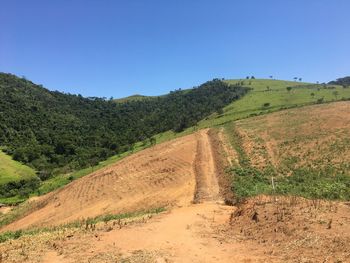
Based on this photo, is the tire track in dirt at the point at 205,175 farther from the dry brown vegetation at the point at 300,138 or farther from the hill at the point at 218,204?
the dry brown vegetation at the point at 300,138

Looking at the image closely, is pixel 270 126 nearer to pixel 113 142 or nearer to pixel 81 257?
pixel 81 257

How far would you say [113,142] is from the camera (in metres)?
106

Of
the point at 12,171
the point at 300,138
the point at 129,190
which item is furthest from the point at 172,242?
the point at 12,171

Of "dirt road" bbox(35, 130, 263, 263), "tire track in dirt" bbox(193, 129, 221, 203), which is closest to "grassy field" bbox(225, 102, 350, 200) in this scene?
"tire track in dirt" bbox(193, 129, 221, 203)

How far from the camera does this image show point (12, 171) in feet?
283

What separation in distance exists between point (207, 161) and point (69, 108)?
376 feet

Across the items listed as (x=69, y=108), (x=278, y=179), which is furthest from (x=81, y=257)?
(x=69, y=108)

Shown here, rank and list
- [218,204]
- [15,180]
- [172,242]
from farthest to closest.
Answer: [15,180] → [218,204] → [172,242]

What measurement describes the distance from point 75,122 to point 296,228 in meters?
119

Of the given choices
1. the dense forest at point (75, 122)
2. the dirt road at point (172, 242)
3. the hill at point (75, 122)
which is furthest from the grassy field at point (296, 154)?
the dense forest at point (75, 122)

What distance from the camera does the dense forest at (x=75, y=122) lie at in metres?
98.2

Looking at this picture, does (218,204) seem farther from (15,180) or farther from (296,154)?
(15,180)

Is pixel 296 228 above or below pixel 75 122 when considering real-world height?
below

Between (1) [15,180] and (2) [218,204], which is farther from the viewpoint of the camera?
(1) [15,180]
